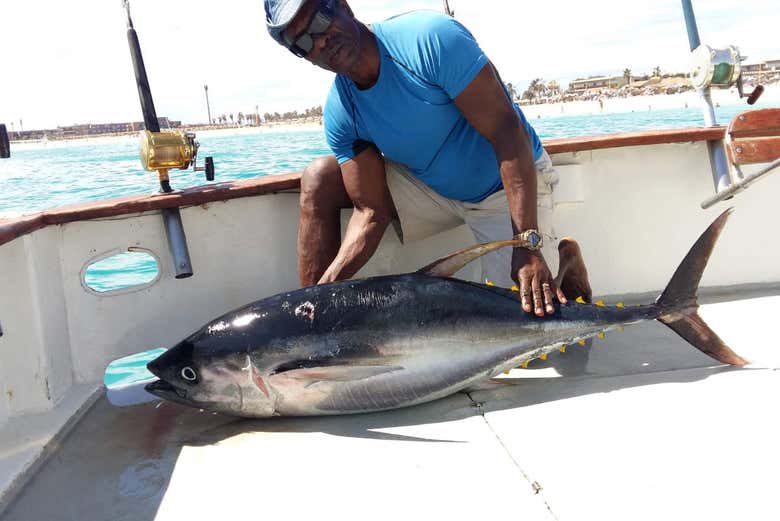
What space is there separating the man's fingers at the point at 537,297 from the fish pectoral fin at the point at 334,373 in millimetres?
540

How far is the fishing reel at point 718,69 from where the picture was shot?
3398 millimetres

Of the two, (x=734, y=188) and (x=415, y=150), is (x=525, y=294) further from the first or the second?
(x=734, y=188)

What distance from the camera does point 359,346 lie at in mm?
2170

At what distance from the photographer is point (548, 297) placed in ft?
7.39

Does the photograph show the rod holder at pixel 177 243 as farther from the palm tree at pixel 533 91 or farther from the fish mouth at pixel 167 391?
the palm tree at pixel 533 91

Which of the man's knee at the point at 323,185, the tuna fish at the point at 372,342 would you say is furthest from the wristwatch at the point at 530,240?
A: the man's knee at the point at 323,185

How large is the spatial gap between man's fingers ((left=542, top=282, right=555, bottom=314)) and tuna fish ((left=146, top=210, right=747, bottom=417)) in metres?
0.05

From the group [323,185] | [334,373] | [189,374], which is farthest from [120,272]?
[334,373]

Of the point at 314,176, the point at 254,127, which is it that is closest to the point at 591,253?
the point at 314,176

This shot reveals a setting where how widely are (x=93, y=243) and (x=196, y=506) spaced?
1.57 m

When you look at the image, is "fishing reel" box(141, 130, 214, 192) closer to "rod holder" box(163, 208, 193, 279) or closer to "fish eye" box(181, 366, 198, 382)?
"rod holder" box(163, 208, 193, 279)

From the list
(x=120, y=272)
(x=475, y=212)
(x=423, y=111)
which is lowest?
(x=120, y=272)

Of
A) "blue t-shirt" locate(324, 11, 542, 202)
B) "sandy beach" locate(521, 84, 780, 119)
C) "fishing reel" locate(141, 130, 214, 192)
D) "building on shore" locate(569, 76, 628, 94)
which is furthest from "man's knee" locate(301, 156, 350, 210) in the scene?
"building on shore" locate(569, 76, 628, 94)

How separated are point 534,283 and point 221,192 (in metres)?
1.48
